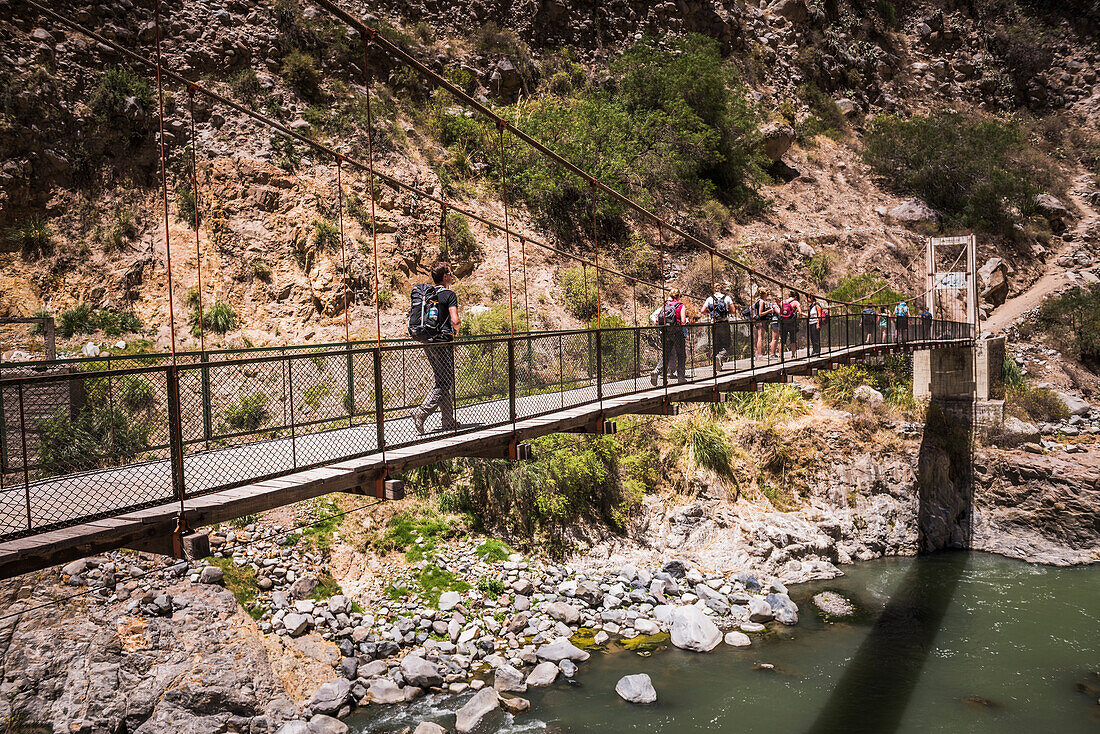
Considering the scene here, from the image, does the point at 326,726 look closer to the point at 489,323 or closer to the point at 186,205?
the point at 489,323

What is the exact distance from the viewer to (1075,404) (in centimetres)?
1681

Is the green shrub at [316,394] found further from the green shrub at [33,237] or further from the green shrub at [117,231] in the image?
the green shrub at [33,237]

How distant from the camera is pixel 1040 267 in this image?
2450 cm

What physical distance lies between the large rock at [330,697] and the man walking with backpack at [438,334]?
10.4 feet

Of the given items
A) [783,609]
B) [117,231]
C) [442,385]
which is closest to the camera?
[442,385]

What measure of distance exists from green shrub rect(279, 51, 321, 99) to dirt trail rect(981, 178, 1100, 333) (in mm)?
19245

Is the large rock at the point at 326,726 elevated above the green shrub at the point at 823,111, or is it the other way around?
the green shrub at the point at 823,111

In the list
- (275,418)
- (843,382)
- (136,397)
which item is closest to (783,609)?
(275,418)

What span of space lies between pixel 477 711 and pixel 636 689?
1653 mm

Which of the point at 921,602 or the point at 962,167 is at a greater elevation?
the point at 962,167

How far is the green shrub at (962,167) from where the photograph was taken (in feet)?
81.7

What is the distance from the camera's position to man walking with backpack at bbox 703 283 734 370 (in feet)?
28.5

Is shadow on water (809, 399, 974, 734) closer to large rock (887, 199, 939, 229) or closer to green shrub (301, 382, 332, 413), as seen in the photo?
green shrub (301, 382, 332, 413)

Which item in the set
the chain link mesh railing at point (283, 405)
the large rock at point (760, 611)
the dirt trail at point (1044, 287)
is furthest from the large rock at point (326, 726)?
the dirt trail at point (1044, 287)
